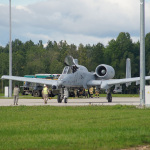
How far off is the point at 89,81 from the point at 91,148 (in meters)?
28.7

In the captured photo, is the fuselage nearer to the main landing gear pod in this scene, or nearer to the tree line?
the main landing gear pod

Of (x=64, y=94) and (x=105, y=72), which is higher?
(x=105, y=72)

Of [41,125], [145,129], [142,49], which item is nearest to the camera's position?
[145,129]

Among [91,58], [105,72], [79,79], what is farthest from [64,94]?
[91,58]

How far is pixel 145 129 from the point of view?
15.0 meters

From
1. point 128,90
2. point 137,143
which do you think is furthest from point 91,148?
point 128,90

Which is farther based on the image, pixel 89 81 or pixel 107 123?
pixel 89 81

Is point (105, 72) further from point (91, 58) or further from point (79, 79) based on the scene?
point (91, 58)

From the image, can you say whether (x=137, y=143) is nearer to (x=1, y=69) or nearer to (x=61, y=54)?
(x=1, y=69)

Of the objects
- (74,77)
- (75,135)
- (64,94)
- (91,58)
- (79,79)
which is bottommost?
(75,135)

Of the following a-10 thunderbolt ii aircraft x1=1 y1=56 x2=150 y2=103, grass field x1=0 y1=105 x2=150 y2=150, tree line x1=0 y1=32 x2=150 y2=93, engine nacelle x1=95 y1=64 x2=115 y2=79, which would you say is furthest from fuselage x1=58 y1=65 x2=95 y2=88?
tree line x1=0 y1=32 x2=150 y2=93

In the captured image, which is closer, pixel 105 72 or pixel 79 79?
pixel 79 79

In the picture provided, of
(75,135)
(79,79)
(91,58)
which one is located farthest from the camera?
(91,58)

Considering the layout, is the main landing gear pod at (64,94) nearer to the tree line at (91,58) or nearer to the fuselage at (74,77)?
the fuselage at (74,77)
